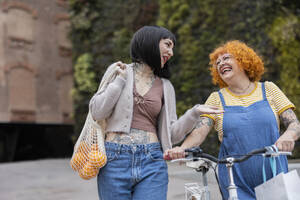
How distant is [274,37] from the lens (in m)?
7.88

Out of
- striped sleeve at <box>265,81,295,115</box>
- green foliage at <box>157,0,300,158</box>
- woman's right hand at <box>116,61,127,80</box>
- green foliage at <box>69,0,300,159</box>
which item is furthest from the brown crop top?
green foliage at <box>157,0,300,158</box>

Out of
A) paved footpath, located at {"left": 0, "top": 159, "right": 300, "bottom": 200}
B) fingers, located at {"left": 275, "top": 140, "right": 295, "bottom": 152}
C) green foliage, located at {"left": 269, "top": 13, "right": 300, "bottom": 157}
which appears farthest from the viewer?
green foliage, located at {"left": 269, "top": 13, "right": 300, "bottom": 157}

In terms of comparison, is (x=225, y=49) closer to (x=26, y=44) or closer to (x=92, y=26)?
(x=92, y=26)

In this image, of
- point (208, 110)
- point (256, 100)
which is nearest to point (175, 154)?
point (208, 110)

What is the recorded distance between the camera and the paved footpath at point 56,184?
472cm

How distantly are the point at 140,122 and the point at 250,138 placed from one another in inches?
27.5

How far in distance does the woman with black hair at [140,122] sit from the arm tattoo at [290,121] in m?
0.53

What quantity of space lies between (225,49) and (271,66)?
5.79m

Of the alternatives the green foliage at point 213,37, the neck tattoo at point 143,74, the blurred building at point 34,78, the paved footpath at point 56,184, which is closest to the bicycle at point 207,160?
the neck tattoo at point 143,74

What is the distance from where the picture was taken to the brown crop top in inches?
91.4

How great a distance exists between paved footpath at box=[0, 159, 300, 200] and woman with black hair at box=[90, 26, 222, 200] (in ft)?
3.92

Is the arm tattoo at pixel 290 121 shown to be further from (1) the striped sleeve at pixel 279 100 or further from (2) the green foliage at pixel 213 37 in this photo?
(2) the green foliage at pixel 213 37

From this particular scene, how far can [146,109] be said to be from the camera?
7.70 feet

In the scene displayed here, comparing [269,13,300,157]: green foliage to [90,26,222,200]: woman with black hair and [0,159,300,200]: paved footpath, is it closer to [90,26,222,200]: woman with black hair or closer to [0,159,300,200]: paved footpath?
[0,159,300,200]: paved footpath
